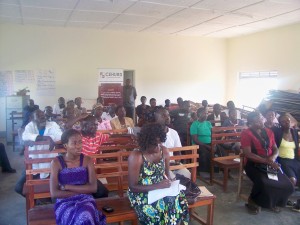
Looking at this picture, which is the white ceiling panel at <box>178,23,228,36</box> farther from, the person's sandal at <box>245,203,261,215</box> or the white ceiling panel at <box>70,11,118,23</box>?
the person's sandal at <box>245,203,261,215</box>

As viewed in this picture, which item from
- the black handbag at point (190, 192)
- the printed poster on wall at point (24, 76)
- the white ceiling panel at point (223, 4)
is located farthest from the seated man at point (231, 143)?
the printed poster on wall at point (24, 76)

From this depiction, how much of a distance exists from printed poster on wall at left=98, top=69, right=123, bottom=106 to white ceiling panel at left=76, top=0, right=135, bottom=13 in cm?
285

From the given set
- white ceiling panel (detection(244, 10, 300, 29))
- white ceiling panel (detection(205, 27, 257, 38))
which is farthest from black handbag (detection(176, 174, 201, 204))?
white ceiling panel (detection(205, 27, 257, 38))

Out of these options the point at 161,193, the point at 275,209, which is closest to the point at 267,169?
the point at 275,209

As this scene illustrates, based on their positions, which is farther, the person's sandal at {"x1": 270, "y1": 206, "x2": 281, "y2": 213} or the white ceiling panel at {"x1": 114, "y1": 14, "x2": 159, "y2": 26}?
the white ceiling panel at {"x1": 114, "y1": 14, "x2": 159, "y2": 26}

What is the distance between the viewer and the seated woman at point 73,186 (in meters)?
2.23

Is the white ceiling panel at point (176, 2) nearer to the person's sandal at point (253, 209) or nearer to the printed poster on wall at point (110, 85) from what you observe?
the printed poster on wall at point (110, 85)

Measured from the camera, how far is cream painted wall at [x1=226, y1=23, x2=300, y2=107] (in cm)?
812

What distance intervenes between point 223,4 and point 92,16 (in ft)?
10.4

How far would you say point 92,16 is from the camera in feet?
23.8

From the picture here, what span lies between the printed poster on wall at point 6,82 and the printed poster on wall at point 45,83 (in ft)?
2.33

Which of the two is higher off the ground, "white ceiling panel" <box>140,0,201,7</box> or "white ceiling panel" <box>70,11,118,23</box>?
"white ceiling panel" <box>70,11,118,23</box>

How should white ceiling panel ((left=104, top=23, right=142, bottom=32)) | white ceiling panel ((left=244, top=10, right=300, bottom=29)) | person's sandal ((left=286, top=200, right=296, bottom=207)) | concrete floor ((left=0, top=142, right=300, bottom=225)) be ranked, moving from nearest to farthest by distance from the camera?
concrete floor ((left=0, top=142, right=300, bottom=225)) < person's sandal ((left=286, top=200, right=296, bottom=207)) < white ceiling panel ((left=244, top=10, right=300, bottom=29)) < white ceiling panel ((left=104, top=23, right=142, bottom=32))

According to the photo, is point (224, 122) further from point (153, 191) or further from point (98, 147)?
point (153, 191)
